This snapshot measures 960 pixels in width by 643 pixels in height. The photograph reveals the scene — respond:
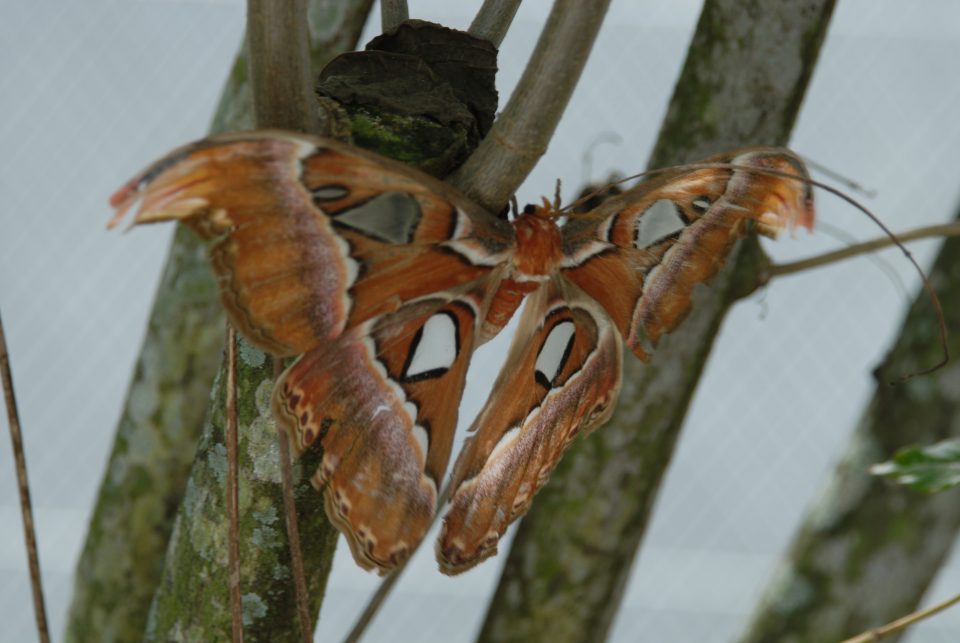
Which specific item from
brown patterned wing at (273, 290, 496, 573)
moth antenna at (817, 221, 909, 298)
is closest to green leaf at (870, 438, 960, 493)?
moth antenna at (817, 221, 909, 298)

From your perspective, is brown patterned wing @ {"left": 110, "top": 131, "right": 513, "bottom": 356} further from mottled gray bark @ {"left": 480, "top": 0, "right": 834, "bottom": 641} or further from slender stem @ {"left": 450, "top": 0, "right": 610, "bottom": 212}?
mottled gray bark @ {"left": 480, "top": 0, "right": 834, "bottom": 641}

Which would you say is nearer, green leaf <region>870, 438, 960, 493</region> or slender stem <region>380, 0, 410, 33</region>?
slender stem <region>380, 0, 410, 33</region>

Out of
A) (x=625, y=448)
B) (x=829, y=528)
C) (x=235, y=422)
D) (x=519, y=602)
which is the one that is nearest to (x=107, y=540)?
(x=519, y=602)

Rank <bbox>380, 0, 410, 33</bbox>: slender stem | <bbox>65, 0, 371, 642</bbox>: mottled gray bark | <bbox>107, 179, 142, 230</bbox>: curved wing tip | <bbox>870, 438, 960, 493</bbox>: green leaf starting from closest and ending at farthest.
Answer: <bbox>107, 179, 142, 230</bbox>: curved wing tip, <bbox>380, 0, 410, 33</bbox>: slender stem, <bbox>870, 438, 960, 493</bbox>: green leaf, <bbox>65, 0, 371, 642</bbox>: mottled gray bark

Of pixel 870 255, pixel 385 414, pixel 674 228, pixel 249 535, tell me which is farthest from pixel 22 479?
pixel 870 255

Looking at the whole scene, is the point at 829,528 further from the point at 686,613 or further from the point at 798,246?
the point at 686,613

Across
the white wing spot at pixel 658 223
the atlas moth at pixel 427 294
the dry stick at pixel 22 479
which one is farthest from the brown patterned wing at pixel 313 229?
the dry stick at pixel 22 479
